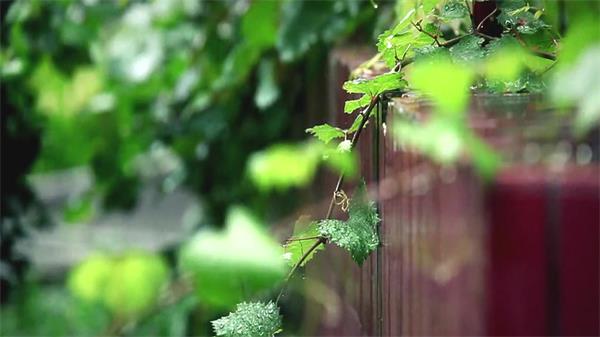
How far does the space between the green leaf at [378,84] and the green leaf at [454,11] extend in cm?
8

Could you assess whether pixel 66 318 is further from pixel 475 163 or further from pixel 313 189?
pixel 475 163

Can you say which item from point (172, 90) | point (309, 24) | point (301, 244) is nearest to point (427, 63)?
point (301, 244)

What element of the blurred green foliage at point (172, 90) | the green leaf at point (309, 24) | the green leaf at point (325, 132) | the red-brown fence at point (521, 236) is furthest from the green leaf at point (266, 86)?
the red-brown fence at point (521, 236)

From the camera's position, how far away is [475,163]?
0.58 m

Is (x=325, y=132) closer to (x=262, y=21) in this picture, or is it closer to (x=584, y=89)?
(x=584, y=89)

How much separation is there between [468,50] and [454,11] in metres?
0.06

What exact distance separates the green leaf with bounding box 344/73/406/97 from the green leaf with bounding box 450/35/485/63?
0.20ft

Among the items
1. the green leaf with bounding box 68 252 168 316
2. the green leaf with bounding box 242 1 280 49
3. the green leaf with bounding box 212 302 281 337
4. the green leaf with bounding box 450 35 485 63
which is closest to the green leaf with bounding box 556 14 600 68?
the green leaf with bounding box 450 35 485 63

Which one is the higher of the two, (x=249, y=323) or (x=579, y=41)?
(x=579, y=41)

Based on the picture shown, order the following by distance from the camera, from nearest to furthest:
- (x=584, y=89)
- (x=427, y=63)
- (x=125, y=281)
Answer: (x=584, y=89)
(x=427, y=63)
(x=125, y=281)

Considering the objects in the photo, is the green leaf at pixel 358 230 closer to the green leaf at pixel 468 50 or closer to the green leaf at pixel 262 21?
the green leaf at pixel 468 50

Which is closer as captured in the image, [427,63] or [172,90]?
[427,63]

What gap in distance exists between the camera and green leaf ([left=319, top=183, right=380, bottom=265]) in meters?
0.97

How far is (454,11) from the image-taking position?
1.03m
